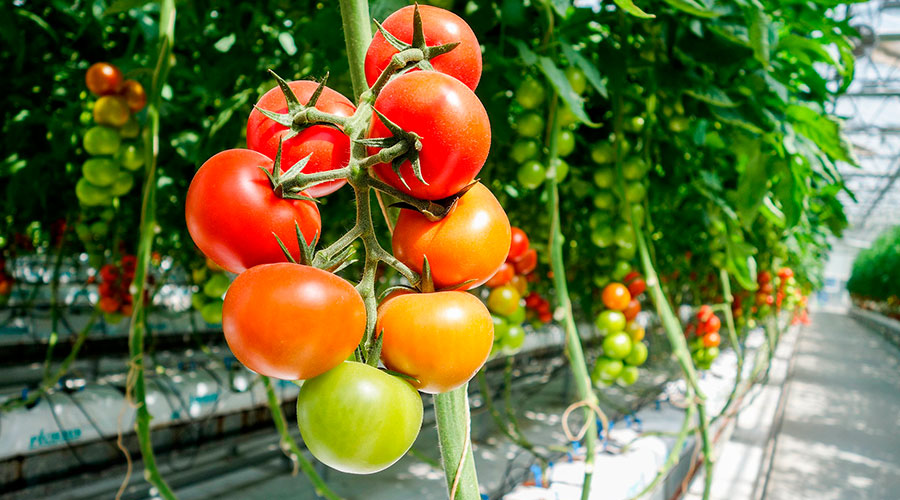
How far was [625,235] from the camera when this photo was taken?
3.16 ft

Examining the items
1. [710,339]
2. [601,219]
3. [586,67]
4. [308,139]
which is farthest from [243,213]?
[710,339]

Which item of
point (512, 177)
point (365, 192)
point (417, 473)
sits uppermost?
point (365, 192)

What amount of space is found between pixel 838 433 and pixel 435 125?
4382mm

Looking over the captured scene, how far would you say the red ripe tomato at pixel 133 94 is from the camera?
0.69m

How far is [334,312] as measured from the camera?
186mm

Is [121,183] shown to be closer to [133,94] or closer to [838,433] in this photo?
[133,94]

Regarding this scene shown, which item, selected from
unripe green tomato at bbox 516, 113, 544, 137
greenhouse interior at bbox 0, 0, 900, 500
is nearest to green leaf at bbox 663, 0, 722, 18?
greenhouse interior at bbox 0, 0, 900, 500

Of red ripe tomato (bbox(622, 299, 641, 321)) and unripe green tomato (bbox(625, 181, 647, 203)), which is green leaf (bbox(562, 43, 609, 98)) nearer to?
unripe green tomato (bbox(625, 181, 647, 203))

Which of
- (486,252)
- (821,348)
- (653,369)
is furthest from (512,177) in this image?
(821,348)

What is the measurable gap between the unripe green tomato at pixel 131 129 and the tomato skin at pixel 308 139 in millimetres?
561

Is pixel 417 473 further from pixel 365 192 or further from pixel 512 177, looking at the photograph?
pixel 365 192

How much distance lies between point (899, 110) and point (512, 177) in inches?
413

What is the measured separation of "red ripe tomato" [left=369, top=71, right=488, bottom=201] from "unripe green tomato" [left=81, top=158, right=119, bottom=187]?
2.07 ft

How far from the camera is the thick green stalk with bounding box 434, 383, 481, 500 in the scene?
0.76ft
